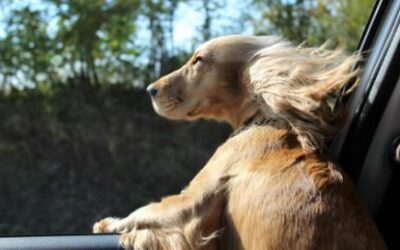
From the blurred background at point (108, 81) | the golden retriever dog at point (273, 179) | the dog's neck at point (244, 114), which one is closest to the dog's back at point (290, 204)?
the golden retriever dog at point (273, 179)

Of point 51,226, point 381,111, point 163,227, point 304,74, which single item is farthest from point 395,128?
point 51,226

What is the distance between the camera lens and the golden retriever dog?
7.31ft

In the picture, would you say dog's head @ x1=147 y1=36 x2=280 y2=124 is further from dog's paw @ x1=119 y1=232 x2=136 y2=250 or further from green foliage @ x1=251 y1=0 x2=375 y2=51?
green foliage @ x1=251 y1=0 x2=375 y2=51

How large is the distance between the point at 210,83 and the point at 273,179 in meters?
Result: 0.58

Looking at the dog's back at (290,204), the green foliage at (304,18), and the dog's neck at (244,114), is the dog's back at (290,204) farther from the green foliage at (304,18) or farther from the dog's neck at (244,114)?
the green foliage at (304,18)

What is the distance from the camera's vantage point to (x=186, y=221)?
2434mm

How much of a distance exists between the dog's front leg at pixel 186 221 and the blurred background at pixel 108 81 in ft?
6.11

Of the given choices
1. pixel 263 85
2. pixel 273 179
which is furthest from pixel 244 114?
pixel 273 179

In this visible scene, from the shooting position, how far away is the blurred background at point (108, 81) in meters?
4.71

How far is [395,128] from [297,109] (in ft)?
1.11

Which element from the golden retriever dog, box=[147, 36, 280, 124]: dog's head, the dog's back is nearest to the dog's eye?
box=[147, 36, 280, 124]: dog's head

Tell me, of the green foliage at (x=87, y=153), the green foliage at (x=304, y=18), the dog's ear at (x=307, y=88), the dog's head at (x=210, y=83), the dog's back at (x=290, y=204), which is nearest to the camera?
the dog's back at (x=290, y=204)

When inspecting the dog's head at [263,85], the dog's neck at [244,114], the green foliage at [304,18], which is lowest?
the green foliage at [304,18]

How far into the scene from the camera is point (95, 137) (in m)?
5.16
